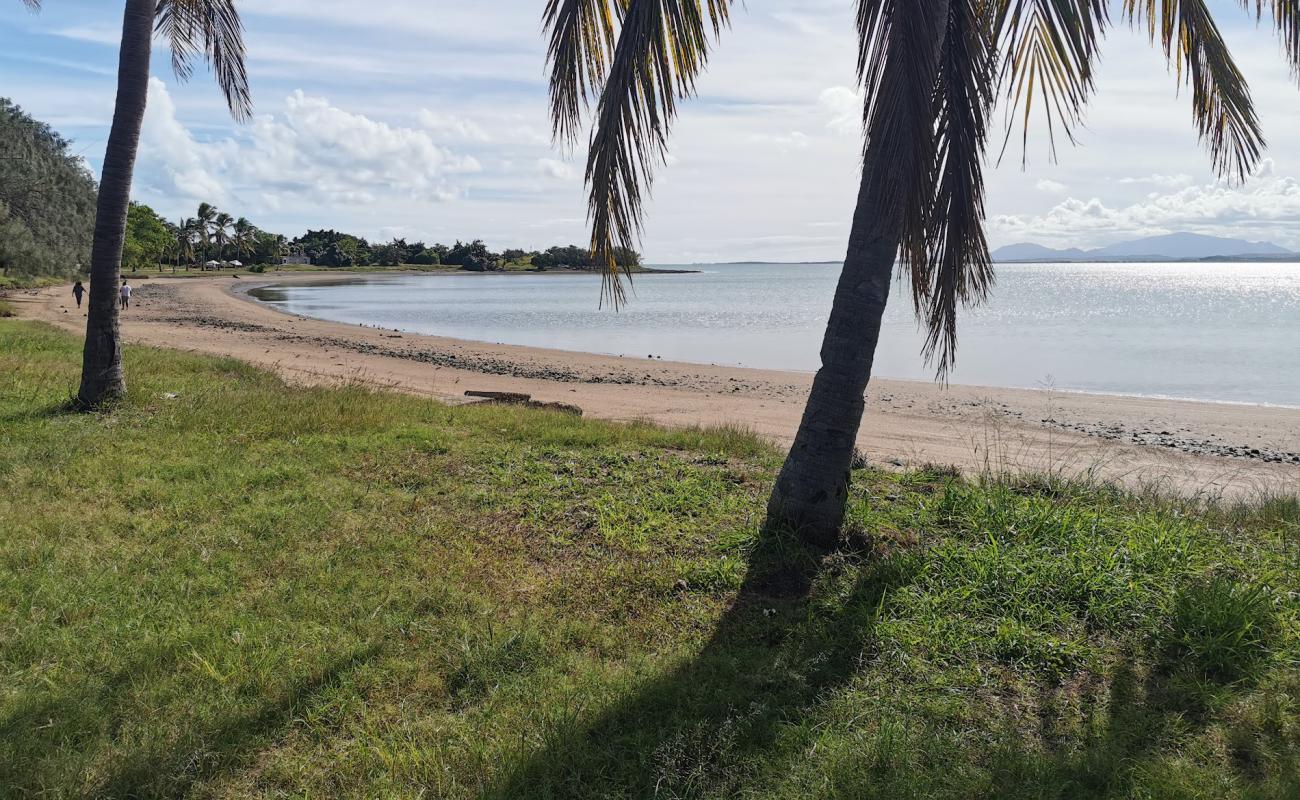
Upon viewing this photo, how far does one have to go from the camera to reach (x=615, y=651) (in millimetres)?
3906

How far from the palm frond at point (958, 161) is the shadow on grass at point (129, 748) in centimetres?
370

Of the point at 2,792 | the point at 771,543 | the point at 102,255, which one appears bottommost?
the point at 2,792

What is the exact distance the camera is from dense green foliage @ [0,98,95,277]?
107 ft

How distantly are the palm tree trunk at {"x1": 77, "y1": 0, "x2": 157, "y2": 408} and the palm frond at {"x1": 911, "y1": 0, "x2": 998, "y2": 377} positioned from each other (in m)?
8.48

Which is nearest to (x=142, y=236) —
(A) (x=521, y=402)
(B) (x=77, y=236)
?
(B) (x=77, y=236)

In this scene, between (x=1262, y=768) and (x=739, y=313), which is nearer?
(x=1262, y=768)

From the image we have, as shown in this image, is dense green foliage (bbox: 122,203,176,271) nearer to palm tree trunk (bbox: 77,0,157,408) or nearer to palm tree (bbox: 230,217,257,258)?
palm tree (bbox: 230,217,257,258)

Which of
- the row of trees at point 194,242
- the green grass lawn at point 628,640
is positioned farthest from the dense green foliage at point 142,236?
the green grass lawn at point 628,640

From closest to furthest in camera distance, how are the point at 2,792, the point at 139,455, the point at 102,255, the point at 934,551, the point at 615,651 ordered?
the point at 2,792, the point at 615,651, the point at 934,551, the point at 139,455, the point at 102,255

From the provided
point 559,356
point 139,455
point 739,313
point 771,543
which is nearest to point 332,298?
point 739,313

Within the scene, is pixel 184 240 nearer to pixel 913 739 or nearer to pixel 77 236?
pixel 77 236

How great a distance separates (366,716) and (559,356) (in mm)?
24265

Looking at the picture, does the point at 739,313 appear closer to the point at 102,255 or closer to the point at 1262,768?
the point at 102,255

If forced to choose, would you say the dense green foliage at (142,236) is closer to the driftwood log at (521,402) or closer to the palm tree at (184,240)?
the palm tree at (184,240)
